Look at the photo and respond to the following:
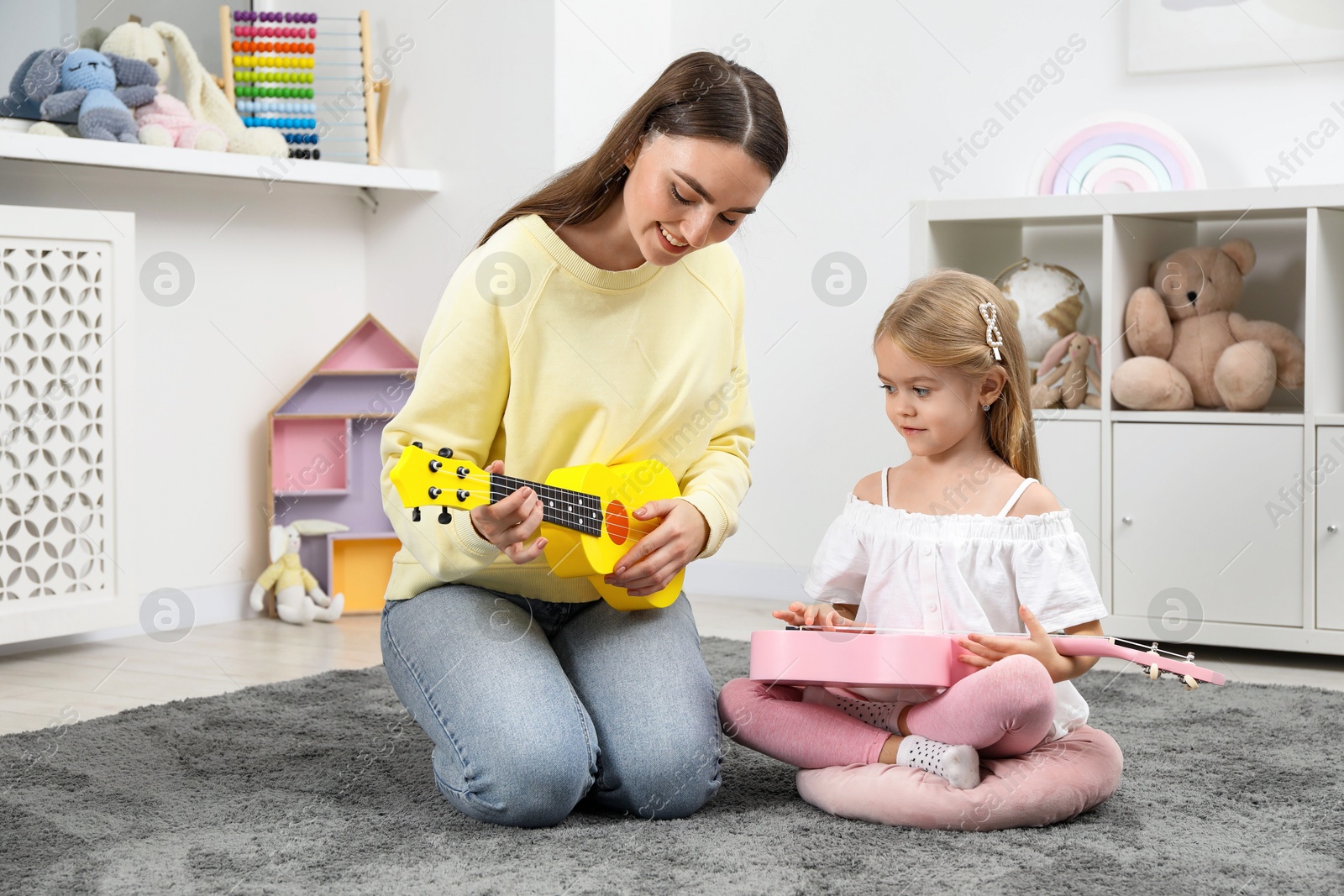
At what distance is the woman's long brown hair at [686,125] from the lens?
3.96 feet

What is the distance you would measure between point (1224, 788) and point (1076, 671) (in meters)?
0.26

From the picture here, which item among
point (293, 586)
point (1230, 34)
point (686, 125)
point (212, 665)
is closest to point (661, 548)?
point (686, 125)

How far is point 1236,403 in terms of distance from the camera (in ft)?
6.97

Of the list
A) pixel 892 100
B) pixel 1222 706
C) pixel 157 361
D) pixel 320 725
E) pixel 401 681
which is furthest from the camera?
pixel 892 100

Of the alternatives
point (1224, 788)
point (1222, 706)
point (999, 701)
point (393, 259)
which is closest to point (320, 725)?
point (999, 701)

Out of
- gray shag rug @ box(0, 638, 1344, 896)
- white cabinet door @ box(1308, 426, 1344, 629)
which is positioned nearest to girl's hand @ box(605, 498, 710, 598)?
gray shag rug @ box(0, 638, 1344, 896)

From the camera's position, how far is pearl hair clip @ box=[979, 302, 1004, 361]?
1.34 m

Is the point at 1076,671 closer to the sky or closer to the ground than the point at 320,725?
closer to the sky

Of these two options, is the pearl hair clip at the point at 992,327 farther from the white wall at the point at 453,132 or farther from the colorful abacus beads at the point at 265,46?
the colorful abacus beads at the point at 265,46

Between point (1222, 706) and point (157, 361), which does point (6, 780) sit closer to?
point (157, 361)

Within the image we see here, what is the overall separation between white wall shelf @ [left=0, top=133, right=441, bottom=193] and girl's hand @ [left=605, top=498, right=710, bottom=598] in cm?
135

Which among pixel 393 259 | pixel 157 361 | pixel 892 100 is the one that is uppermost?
pixel 892 100

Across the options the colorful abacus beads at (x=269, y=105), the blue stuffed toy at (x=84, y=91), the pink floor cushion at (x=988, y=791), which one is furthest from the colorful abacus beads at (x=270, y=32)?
the pink floor cushion at (x=988, y=791)

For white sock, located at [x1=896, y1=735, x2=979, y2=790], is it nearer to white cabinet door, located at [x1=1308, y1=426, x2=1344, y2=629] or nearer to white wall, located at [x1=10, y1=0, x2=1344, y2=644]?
white cabinet door, located at [x1=1308, y1=426, x2=1344, y2=629]
